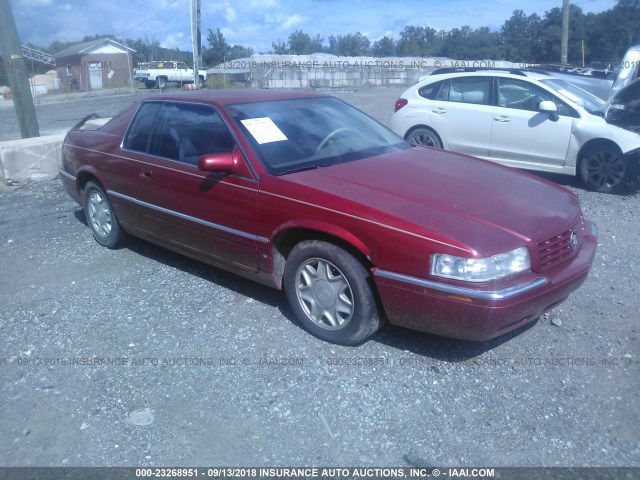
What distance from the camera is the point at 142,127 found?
5516mm

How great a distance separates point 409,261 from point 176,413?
156cm

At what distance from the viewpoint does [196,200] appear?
479cm

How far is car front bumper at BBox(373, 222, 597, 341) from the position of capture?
344 centimetres

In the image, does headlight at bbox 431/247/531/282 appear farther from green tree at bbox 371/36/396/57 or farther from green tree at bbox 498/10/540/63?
green tree at bbox 371/36/396/57

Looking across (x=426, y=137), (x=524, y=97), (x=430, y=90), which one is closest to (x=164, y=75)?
(x=430, y=90)

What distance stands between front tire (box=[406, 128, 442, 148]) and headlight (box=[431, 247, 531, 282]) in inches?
240

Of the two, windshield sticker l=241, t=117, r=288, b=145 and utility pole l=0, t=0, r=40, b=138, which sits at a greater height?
windshield sticker l=241, t=117, r=288, b=145

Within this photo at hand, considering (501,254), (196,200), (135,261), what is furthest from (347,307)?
(135,261)

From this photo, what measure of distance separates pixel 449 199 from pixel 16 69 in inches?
353

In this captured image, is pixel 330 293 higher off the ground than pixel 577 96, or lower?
lower

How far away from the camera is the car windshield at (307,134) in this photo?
4.52 meters

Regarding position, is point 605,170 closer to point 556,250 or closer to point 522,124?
point 522,124

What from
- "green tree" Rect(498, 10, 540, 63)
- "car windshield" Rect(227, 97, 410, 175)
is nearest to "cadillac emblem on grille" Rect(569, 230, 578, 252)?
"car windshield" Rect(227, 97, 410, 175)

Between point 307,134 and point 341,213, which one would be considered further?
point 307,134
